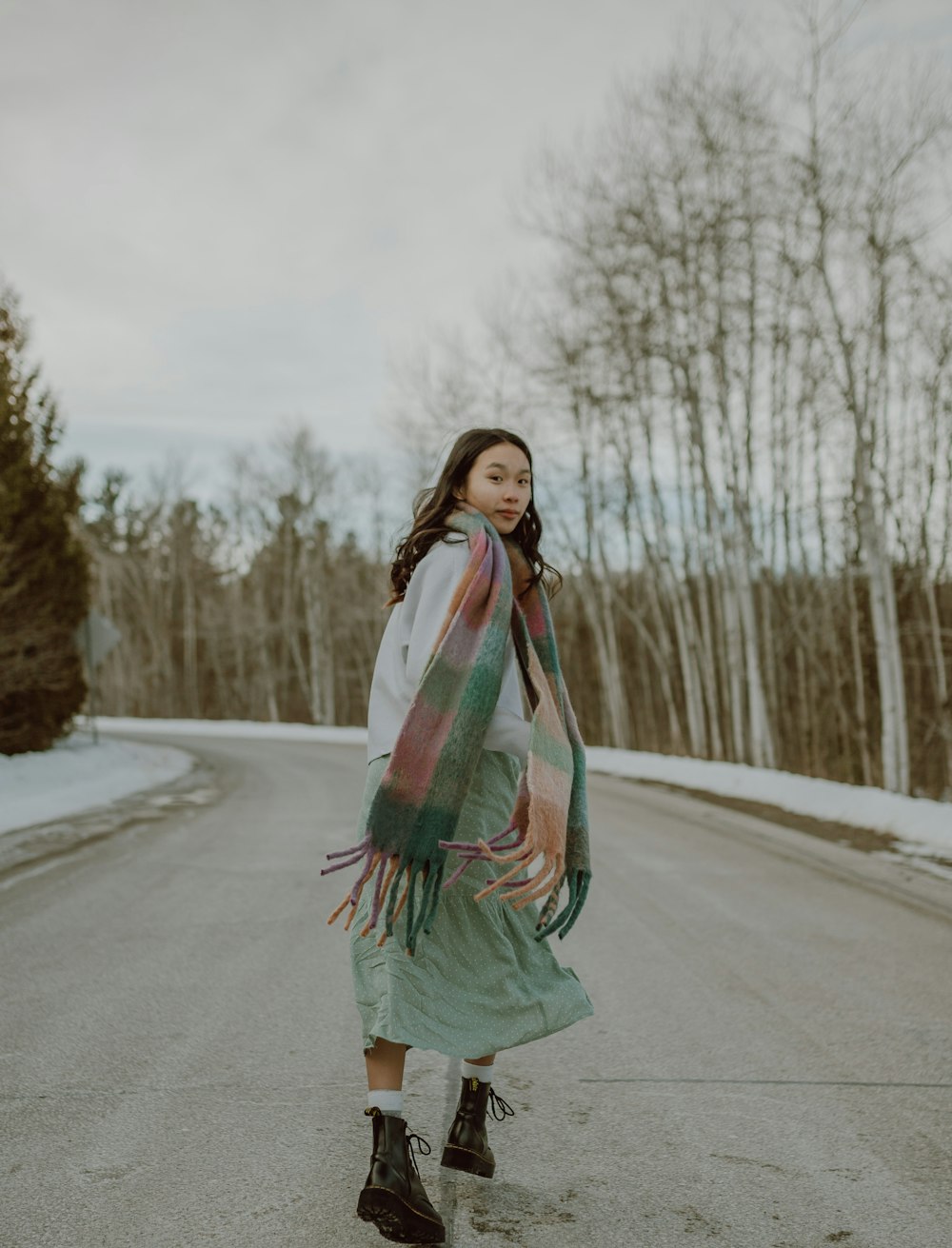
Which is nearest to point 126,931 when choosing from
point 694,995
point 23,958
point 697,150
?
point 23,958

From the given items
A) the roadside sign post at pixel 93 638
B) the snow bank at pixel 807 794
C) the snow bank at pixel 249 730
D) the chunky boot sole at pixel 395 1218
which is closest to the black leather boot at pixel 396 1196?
the chunky boot sole at pixel 395 1218

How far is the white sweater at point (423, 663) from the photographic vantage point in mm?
2539

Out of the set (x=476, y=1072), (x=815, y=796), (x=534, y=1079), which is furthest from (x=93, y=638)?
(x=476, y=1072)

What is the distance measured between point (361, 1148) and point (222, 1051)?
1.02m

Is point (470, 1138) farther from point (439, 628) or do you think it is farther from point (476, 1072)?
point (439, 628)

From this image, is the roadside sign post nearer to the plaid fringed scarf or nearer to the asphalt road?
the asphalt road

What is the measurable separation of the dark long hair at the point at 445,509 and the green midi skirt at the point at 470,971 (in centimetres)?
47

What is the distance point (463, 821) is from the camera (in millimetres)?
2615

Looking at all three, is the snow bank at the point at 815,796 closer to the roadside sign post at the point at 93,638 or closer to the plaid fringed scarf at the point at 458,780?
the plaid fringed scarf at the point at 458,780

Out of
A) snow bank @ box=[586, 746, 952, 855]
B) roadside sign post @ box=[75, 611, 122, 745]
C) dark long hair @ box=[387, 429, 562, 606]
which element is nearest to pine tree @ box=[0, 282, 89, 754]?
roadside sign post @ box=[75, 611, 122, 745]

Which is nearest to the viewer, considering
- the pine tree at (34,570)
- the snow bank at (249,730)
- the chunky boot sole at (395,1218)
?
the chunky boot sole at (395,1218)

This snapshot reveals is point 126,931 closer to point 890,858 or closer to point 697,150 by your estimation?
point 890,858

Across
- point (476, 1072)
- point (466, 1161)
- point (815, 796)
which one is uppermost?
point (476, 1072)

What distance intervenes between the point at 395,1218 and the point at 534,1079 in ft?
4.63
